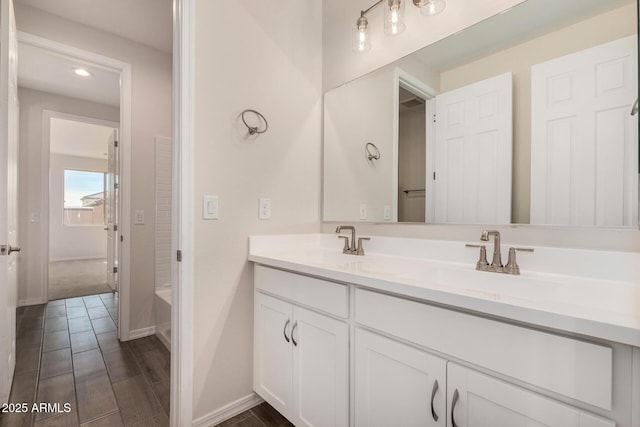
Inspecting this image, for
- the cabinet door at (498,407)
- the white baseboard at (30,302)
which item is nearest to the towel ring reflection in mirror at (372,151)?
the cabinet door at (498,407)

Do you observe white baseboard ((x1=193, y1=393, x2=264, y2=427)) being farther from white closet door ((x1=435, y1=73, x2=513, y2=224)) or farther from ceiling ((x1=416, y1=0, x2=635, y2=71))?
ceiling ((x1=416, y1=0, x2=635, y2=71))

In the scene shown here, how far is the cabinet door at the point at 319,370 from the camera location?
1.13 m

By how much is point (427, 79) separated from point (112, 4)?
2397mm

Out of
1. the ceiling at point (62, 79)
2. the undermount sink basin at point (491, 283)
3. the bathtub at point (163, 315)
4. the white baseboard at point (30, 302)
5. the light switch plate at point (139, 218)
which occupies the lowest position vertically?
the white baseboard at point (30, 302)

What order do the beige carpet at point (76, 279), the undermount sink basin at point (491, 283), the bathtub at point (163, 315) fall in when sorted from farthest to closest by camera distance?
the beige carpet at point (76, 279), the bathtub at point (163, 315), the undermount sink basin at point (491, 283)

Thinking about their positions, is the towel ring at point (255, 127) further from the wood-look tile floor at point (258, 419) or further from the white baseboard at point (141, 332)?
the white baseboard at point (141, 332)

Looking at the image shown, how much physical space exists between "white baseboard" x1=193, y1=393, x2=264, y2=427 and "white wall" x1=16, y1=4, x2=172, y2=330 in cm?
149

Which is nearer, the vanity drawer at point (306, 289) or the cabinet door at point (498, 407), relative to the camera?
the cabinet door at point (498, 407)

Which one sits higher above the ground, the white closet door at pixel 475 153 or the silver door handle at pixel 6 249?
the white closet door at pixel 475 153

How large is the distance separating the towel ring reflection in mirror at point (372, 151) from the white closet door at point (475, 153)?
0.38m

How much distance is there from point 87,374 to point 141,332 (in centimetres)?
63

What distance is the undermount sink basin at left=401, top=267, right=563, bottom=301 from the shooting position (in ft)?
3.07

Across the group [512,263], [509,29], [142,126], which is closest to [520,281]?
[512,263]

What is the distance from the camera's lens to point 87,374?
6.32 ft
